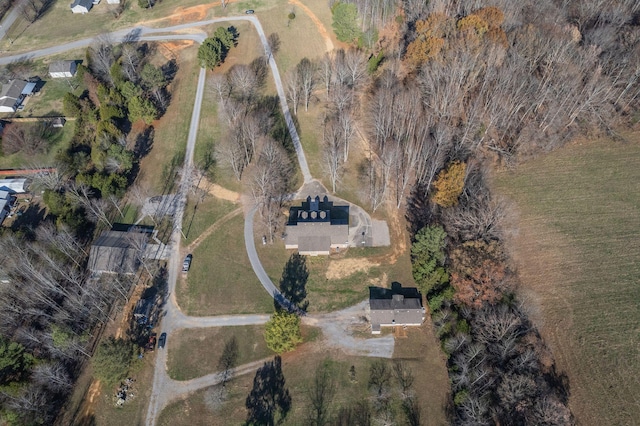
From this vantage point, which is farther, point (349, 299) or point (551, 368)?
point (349, 299)

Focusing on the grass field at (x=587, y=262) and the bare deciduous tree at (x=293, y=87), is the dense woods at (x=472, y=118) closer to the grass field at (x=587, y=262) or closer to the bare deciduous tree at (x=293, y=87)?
the bare deciduous tree at (x=293, y=87)

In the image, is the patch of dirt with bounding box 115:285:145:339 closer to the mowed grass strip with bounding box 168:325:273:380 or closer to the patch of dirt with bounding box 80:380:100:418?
the patch of dirt with bounding box 80:380:100:418

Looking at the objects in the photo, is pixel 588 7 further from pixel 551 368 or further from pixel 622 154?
pixel 551 368

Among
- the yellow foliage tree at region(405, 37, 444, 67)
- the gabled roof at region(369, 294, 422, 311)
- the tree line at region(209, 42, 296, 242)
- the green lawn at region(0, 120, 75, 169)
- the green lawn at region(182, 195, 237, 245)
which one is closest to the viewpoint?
the gabled roof at region(369, 294, 422, 311)

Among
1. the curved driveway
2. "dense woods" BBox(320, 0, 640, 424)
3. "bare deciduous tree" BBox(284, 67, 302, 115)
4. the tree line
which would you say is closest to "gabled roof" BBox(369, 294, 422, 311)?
"dense woods" BBox(320, 0, 640, 424)

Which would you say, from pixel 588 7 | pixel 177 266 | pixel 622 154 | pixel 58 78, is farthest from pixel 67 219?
pixel 588 7
